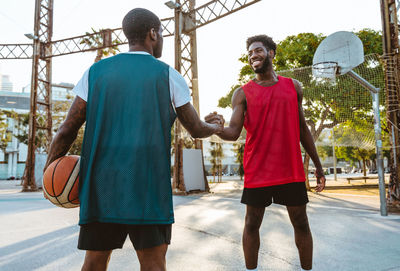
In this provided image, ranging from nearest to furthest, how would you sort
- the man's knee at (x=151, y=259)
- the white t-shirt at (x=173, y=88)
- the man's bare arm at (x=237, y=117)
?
1. the man's knee at (x=151, y=259)
2. the white t-shirt at (x=173, y=88)
3. the man's bare arm at (x=237, y=117)

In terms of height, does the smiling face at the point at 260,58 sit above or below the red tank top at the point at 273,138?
above

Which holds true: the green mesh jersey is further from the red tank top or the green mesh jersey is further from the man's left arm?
the man's left arm

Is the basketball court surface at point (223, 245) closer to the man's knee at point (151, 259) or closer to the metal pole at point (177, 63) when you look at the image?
the man's knee at point (151, 259)

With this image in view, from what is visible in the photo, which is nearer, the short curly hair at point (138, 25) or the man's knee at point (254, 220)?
the short curly hair at point (138, 25)

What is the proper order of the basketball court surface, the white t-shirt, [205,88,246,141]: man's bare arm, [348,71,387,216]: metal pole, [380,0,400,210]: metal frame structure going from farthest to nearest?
1. [380,0,400,210]: metal frame structure
2. [348,71,387,216]: metal pole
3. the basketball court surface
4. [205,88,246,141]: man's bare arm
5. the white t-shirt

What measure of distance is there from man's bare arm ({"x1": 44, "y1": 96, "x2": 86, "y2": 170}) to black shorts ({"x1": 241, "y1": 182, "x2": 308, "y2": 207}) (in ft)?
4.55

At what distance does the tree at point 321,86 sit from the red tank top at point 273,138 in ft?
38.3

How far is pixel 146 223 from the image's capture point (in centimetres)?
147

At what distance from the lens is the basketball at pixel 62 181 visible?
1689 mm

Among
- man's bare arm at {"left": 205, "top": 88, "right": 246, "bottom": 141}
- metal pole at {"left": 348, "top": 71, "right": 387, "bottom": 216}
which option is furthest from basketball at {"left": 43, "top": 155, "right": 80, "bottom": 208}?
metal pole at {"left": 348, "top": 71, "right": 387, "bottom": 216}

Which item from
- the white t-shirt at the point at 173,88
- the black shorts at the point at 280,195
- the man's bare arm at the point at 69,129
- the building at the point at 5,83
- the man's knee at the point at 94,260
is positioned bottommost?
the man's knee at the point at 94,260

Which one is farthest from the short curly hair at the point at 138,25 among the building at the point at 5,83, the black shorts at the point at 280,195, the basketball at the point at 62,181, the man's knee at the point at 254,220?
the building at the point at 5,83

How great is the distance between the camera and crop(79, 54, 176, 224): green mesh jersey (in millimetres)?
1483

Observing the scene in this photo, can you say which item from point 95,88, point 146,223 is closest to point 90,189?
point 146,223
